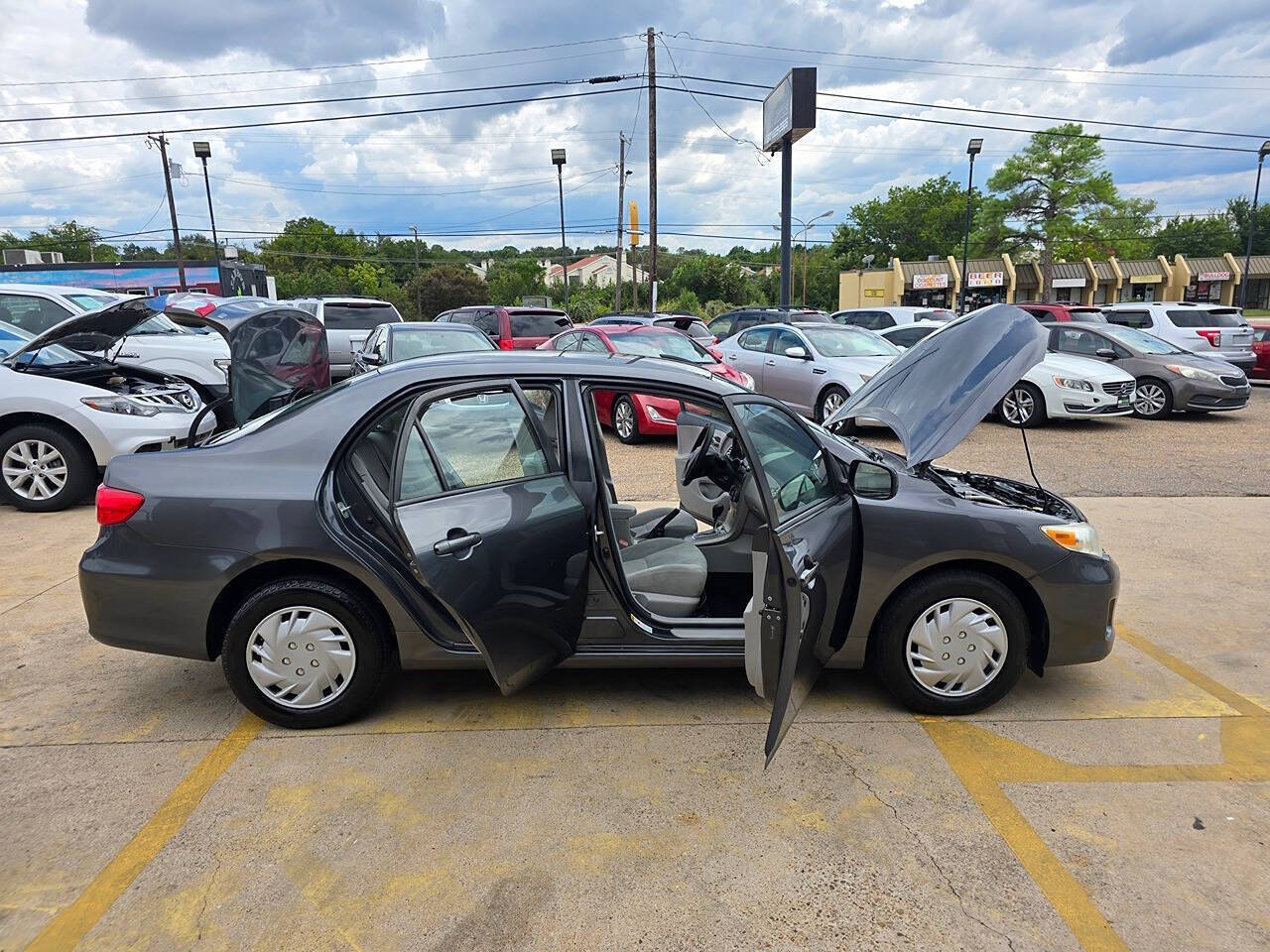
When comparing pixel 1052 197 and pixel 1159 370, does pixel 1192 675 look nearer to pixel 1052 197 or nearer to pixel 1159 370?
pixel 1159 370

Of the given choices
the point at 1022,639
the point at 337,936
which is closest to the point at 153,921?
the point at 337,936

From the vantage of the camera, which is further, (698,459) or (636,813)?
(698,459)

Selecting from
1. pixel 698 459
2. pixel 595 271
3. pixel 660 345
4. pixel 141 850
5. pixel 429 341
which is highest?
pixel 595 271

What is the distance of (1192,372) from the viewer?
1159 centimetres

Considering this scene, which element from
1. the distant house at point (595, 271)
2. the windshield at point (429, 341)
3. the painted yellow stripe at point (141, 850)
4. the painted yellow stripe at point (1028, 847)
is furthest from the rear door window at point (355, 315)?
the distant house at point (595, 271)

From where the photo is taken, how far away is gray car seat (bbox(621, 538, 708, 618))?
3.55 m

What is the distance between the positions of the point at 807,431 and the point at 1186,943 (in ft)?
7.04

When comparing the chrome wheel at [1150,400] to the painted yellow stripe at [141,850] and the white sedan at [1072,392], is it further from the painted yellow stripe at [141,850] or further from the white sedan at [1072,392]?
the painted yellow stripe at [141,850]

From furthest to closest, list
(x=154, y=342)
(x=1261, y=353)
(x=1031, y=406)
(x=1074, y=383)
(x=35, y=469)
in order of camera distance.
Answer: (x=1261, y=353) < (x=1031, y=406) < (x=1074, y=383) < (x=154, y=342) < (x=35, y=469)

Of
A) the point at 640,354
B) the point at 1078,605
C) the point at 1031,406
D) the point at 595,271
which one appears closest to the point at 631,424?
the point at 640,354

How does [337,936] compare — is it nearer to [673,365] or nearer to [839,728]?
[839,728]

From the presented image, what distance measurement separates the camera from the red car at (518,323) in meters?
15.1

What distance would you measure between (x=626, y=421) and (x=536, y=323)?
21.7ft

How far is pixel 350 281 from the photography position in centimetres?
7950
